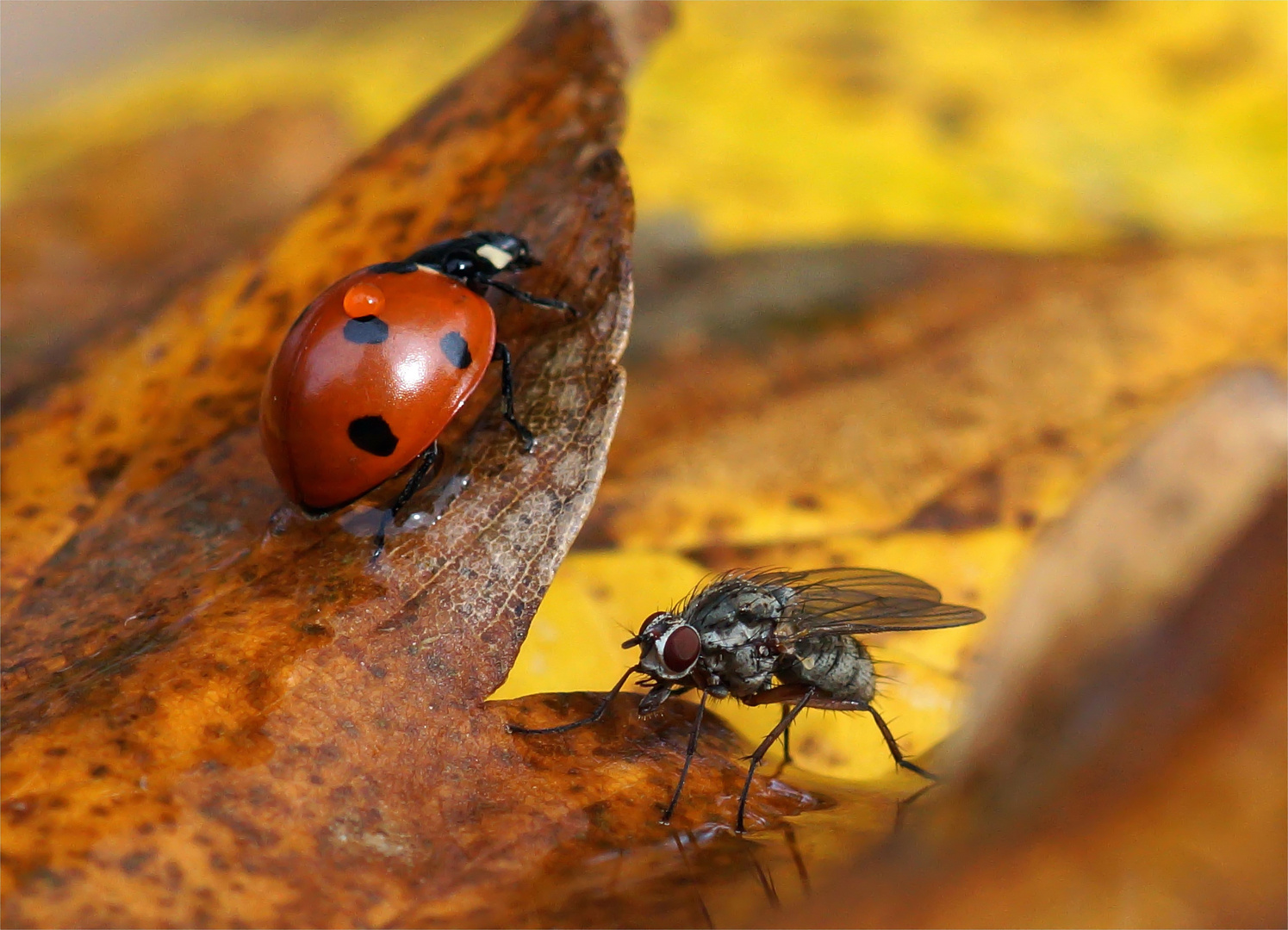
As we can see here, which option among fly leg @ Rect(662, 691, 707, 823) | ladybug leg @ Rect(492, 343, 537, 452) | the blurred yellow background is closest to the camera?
fly leg @ Rect(662, 691, 707, 823)

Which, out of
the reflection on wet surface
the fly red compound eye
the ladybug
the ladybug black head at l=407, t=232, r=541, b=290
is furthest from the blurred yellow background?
the reflection on wet surface

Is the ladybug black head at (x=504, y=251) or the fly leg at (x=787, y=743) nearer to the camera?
the fly leg at (x=787, y=743)

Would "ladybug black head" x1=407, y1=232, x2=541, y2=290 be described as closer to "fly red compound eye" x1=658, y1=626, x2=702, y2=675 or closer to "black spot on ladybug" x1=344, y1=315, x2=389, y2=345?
"black spot on ladybug" x1=344, y1=315, x2=389, y2=345

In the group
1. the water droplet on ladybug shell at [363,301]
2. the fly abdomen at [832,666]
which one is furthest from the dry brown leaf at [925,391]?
the water droplet on ladybug shell at [363,301]

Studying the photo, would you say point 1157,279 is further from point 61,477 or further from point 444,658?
point 61,477

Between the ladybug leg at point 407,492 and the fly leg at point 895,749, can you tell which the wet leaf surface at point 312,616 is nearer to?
the ladybug leg at point 407,492
